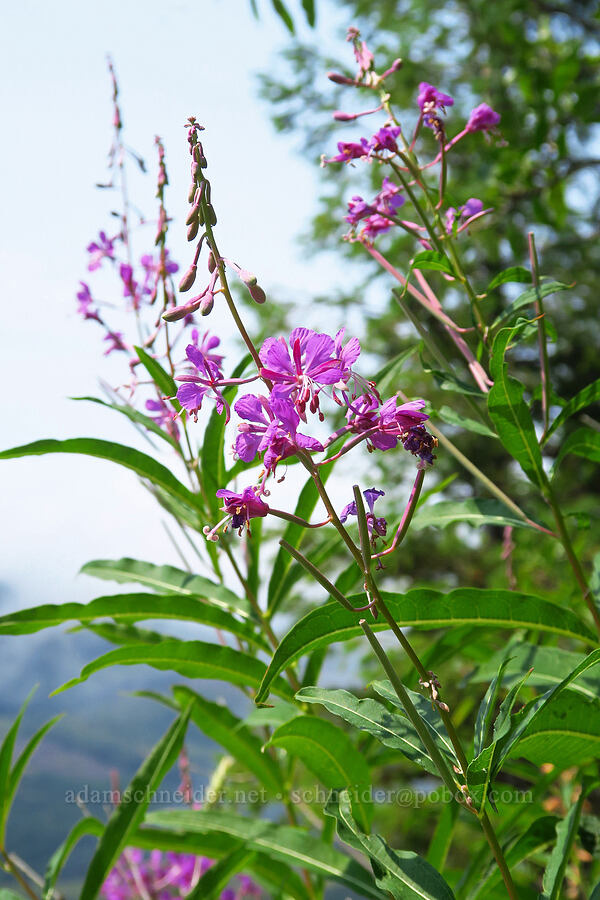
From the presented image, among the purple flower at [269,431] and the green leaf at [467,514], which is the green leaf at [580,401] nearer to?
the green leaf at [467,514]

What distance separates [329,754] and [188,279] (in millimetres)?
913

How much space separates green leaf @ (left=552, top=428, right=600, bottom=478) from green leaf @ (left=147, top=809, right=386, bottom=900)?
0.88 metres

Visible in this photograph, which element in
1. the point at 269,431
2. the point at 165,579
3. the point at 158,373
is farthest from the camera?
the point at 165,579

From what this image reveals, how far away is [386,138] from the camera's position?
139cm

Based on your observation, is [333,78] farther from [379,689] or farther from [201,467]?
[379,689]

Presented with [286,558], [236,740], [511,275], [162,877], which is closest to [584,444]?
[511,275]

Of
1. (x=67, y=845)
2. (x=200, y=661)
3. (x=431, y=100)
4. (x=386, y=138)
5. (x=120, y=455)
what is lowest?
(x=67, y=845)

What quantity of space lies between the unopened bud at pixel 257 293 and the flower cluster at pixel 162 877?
6.28 feet

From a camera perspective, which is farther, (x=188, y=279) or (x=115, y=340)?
(x=115, y=340)

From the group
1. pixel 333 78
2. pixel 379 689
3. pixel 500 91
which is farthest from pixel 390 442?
pixel 500 91

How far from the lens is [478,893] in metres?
1.21

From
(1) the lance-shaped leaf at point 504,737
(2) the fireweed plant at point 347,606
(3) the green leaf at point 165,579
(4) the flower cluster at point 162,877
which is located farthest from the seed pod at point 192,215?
(4) the flower cluster at point 162,877

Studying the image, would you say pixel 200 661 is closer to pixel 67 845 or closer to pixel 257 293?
pixel 67 845

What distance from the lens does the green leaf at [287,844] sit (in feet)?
4.24
